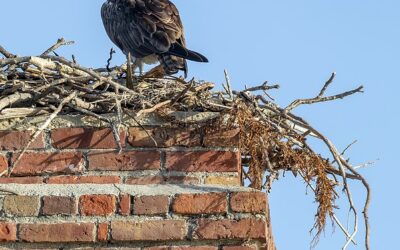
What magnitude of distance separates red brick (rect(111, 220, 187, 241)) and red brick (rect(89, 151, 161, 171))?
43 centimetres

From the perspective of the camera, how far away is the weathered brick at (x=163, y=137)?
13.6ft

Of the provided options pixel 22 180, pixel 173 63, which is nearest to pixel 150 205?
pixel 22 180

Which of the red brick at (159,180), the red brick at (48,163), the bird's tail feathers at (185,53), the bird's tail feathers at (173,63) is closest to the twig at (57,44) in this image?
the red brick at (48,163)

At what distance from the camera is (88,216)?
146 inches

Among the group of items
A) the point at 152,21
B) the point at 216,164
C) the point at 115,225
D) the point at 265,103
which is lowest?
Answer: the point at 115,225

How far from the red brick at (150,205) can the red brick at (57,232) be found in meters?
0.18

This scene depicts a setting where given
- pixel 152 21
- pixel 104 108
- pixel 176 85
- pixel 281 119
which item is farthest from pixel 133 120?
pixel 152 21

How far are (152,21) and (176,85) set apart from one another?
9.45 feet

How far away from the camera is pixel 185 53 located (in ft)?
22.5

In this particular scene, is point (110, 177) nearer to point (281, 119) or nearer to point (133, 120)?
point (133, 120)

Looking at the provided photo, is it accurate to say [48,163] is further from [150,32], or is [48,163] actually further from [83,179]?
[150,32]

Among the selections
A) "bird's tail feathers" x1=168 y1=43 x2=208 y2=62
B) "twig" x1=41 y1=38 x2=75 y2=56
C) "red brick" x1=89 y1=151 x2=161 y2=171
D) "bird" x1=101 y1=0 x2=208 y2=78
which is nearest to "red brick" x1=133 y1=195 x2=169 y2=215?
"red brick" x1=89 y1=151 x2=161 y2=171

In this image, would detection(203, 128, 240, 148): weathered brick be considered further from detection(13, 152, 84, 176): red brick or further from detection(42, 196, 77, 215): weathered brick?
detection(42, 196, 77, 215): weathered brick

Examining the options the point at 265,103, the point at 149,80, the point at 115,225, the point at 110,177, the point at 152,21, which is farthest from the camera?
the point at 152,21
